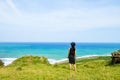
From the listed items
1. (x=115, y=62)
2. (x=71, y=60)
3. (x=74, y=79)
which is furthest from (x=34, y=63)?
(x=74, y=79)

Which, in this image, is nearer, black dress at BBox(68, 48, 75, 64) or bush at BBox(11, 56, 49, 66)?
black dress at BBox(68, 48, 75, 64)

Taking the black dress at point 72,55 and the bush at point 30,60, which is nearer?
the black dress at point 72,55

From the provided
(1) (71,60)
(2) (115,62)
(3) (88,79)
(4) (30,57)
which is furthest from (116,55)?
(3) (88,79)

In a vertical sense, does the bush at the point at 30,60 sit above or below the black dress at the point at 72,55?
below

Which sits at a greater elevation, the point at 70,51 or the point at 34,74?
the point at 70,51

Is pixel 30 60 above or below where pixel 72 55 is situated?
below

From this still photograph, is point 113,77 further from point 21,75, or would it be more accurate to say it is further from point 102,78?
point 21,75

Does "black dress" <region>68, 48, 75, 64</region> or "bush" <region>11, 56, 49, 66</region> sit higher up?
"black dress" <region>68, 48, 75, 64</region>

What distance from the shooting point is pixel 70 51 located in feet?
80.2

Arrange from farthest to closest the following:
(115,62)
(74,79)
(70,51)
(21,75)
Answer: (115,62) < (70,51) < (21,75) < (74,79)

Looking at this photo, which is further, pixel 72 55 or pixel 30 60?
pixel 30 60

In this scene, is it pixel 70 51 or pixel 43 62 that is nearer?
pixel 70 51

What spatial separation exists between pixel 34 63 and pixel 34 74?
9876 mm

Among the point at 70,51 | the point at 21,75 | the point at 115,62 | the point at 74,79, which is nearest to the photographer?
the point at 74,79
